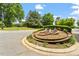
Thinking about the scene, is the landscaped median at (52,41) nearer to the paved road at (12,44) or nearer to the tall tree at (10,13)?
the paved road at (12,44)

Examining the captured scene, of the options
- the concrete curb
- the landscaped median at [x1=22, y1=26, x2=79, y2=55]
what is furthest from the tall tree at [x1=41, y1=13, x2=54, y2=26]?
the concrete curb

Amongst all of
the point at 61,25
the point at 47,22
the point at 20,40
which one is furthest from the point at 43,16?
the point at 20,40

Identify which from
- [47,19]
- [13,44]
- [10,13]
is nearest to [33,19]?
[47,19]

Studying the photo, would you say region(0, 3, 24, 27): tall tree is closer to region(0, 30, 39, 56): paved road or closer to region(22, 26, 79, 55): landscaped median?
region(0, 30, 39, 56): paved road

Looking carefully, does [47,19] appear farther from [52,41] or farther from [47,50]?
[47,50]

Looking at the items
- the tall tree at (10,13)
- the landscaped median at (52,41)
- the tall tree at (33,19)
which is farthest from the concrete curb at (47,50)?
the tall tree at (10,13)

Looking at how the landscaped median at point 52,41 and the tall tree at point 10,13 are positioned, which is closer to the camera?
the landscaped median at point 52,41

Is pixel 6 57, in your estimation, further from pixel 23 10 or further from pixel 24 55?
pixel 23 10
